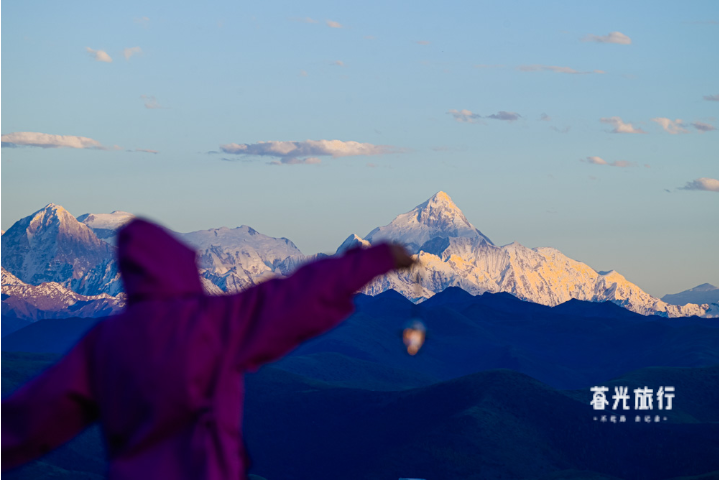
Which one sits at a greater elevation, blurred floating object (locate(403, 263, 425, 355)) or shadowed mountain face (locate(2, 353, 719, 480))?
blurred floating object (locate(403, 263, 425, 355))

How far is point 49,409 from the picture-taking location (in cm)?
383

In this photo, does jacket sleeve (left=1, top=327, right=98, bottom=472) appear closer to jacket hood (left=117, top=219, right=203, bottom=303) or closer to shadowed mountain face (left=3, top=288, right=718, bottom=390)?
jacket hood (left=117, top=219, right=203, bottom=303)

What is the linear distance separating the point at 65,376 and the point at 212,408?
68 centimetres

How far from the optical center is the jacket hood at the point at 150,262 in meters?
3.58

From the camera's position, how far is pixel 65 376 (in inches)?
149

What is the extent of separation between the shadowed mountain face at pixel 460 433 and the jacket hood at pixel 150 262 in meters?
50.1

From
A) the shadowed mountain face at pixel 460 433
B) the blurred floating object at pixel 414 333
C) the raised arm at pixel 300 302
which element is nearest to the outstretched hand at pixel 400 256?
the raised arm at pixel 300 302

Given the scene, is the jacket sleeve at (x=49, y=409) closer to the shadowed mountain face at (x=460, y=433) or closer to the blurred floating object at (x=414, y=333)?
the blurred floating object at (x=414, y=333)

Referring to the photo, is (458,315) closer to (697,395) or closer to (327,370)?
(327,370)

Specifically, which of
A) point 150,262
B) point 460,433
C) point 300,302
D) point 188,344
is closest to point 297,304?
point 300,302

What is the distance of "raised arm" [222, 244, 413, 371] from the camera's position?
3432 millimetres

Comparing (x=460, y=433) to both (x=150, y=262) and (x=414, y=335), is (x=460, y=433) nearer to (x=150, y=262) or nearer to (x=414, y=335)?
(x=414, y=335)

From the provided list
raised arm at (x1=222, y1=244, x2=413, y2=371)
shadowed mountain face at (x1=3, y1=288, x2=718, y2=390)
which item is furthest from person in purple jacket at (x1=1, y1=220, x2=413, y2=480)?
shadowed mountain face at (x1=3, y1=288, x2=718, y2=390)

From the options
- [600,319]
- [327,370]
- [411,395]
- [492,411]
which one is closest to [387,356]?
[327,370]
